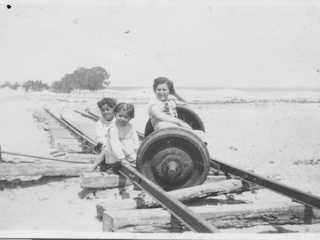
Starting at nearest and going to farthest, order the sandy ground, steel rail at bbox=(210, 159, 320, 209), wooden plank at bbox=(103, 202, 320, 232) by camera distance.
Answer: wooden plank at bbox=(103, 202, 320, 232)
steel rail at bbox=(210, 159, 320, 209)
the sandy ground

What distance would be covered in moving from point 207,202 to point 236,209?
0.97 metres

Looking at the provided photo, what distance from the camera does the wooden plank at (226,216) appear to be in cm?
293

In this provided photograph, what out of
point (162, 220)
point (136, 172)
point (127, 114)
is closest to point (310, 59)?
point (127, 114)

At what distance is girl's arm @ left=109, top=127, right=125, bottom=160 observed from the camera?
447 centimetres

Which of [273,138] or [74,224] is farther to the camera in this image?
[273,138]

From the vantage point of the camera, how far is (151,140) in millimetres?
3912

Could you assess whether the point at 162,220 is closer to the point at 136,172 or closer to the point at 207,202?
the point at 136,172

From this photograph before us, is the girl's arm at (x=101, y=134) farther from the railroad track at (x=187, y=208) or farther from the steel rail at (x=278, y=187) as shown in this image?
the steel rail at (x=278, y=187)

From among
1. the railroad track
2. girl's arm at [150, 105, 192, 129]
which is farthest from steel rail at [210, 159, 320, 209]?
girl's arm at [150, 105, 192, 129]

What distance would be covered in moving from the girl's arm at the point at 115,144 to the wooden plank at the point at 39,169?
0.77 m

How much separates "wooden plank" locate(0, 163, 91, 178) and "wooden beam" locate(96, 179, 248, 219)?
65.6 inches

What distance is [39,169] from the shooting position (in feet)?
16.4

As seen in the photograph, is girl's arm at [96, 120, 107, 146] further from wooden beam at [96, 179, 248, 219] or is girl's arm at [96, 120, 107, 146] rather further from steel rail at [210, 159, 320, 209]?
wooden beam at [96, 179, 248, 219]

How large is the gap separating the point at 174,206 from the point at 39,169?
275cm
